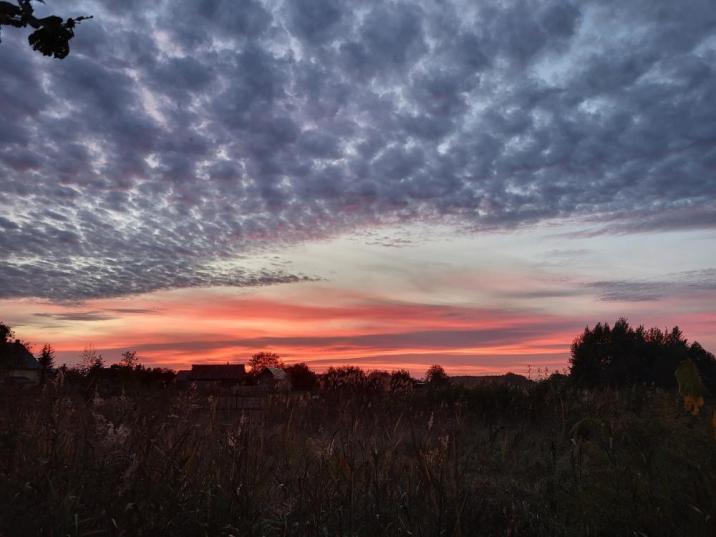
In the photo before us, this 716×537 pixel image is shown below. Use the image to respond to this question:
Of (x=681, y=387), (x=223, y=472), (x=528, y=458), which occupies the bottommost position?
(x=528, y=458)

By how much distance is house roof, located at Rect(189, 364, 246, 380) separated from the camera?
199ft

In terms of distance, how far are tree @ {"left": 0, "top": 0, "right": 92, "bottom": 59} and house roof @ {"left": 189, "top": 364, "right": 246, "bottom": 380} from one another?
57080 mm

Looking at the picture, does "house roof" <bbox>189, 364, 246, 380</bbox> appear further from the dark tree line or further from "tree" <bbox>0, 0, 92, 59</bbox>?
"tree" <bbox>0, 0, 92, 59</bbox>

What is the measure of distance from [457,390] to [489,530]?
10503 mm

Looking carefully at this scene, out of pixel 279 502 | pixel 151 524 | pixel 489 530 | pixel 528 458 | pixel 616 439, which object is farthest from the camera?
pixel 528 458

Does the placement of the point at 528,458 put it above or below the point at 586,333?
below

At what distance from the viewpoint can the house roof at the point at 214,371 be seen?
60.6 meters

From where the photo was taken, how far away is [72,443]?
5141mm

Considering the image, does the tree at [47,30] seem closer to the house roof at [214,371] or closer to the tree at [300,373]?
the tree at [300,373]

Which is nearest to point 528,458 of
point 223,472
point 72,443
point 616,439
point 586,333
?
point 616,439

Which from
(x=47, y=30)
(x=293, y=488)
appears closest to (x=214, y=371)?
(x=293, y=488)

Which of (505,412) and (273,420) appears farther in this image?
(505,412)

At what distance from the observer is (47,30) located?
3777 mm

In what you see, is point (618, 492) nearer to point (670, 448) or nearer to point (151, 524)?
point (670, 448)
